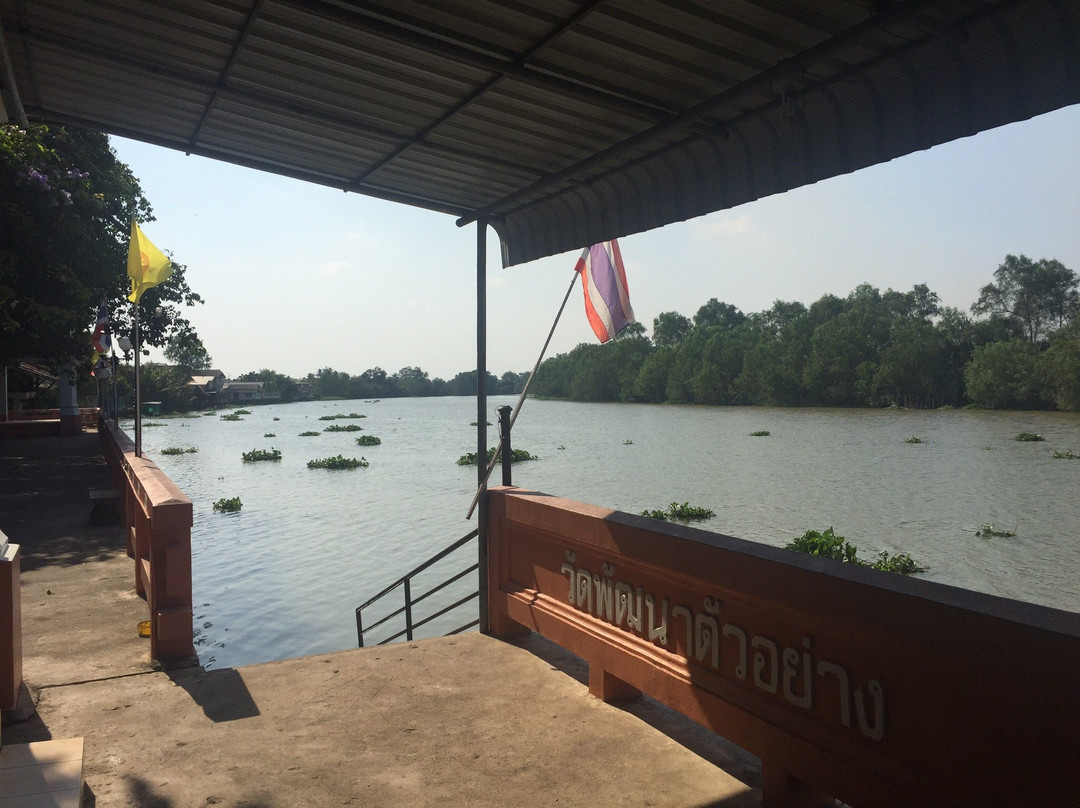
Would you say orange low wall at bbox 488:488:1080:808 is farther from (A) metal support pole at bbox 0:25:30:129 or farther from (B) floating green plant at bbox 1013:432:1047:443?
(B) floating green plant at bbox 1013:432:1047:443

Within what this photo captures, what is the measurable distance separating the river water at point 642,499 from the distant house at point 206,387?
5149cm

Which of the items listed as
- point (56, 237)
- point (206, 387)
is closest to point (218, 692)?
point (56, 237)

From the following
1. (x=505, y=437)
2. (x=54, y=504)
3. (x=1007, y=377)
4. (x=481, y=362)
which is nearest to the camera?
(x=505, y=437)

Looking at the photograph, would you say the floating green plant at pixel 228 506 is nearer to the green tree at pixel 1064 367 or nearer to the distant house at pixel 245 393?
the green tree at pixel 1064 367

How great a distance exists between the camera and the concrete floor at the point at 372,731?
379cm

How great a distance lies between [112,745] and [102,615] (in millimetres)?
3590

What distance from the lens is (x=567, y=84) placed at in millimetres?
4227

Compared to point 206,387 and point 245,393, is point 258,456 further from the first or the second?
point 245,393

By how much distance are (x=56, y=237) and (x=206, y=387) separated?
119455mm

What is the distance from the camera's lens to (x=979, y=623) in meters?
2.68

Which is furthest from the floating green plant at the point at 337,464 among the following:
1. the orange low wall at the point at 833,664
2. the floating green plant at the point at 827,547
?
the orange low wall at the point at 833,664

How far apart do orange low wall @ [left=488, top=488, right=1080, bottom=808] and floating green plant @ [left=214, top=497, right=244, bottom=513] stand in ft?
97.6

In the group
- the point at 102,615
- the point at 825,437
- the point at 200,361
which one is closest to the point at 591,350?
the point at 200,361

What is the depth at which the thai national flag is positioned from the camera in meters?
6.49
